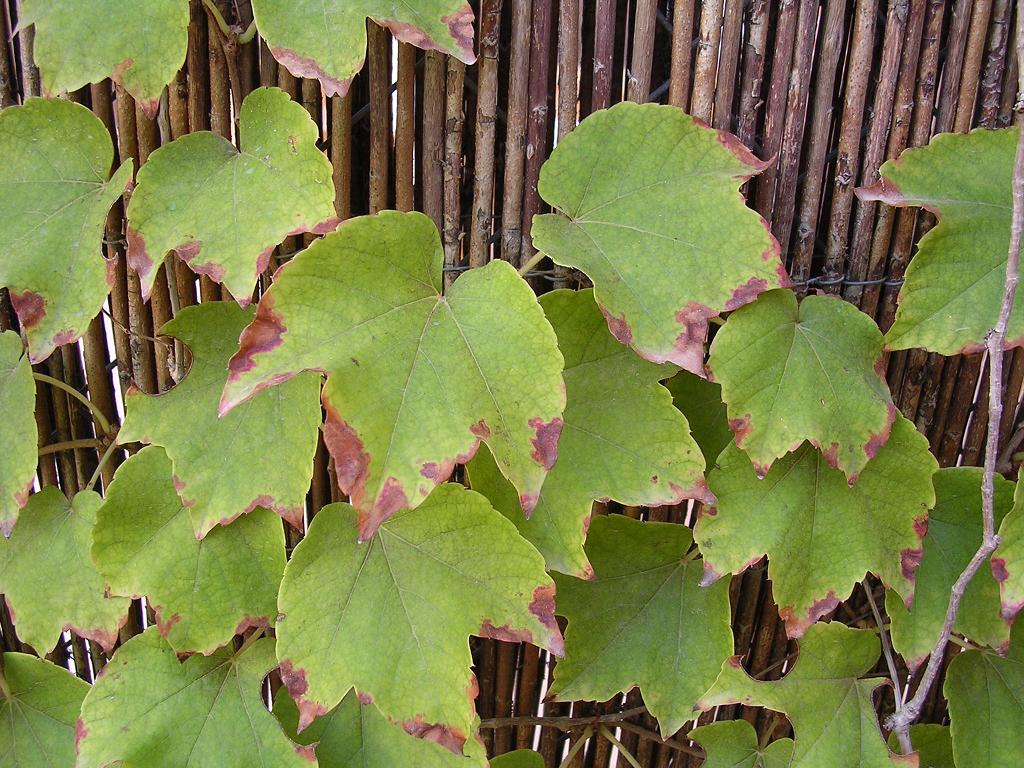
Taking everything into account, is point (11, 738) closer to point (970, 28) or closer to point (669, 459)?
point (669, 459)

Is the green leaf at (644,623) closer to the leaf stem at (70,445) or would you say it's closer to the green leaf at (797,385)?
the green leaf at (797,385)

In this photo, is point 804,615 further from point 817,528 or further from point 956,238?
point 956,238

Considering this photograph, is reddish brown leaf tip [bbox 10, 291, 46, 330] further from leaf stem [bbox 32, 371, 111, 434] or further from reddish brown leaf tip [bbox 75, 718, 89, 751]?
reddish brown leaf tip [bbox 75, 718, 89, 751]

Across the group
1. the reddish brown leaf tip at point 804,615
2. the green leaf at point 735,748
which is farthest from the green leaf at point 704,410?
the green leaf at point 735,748

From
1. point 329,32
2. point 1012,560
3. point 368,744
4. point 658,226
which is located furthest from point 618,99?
point 368,744

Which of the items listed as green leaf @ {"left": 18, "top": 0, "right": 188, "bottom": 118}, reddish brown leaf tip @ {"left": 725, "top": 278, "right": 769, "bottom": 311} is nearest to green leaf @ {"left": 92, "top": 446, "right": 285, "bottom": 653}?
green leaf @ {"left": 18, "top": 0, "right": 188, "bottom": 118}

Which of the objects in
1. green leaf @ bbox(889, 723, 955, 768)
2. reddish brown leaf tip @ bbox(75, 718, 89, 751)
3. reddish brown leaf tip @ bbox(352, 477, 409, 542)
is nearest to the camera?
reddish brown leaf tip @ bbox(352, 477, 409, 542)
